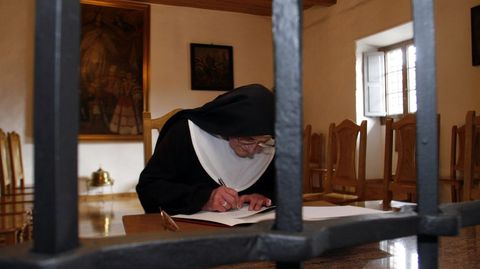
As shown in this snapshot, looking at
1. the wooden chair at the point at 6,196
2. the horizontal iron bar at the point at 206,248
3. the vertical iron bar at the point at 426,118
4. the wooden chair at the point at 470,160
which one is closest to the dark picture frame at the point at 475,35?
the wooden chair at the point at 470,160

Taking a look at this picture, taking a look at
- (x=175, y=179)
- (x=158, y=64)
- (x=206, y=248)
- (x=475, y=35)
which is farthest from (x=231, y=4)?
(x=206, y=248)

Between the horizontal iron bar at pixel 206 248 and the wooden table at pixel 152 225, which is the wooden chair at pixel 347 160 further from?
the horizontal iron bar at pixel 206 248

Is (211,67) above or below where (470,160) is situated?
above

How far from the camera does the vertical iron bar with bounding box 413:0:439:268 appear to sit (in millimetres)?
382

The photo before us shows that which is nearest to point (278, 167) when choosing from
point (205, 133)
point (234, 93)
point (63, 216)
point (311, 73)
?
point (63, 216)

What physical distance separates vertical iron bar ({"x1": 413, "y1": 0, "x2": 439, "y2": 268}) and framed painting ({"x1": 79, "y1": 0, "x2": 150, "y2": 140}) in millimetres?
6280

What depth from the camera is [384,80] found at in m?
5.80

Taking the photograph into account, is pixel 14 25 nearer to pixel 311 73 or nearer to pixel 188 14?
pixel 188 14

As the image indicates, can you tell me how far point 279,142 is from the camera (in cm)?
32

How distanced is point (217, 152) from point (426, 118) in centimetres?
152

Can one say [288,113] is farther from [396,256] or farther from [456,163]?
[456,163]

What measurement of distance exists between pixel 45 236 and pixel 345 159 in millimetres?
3747

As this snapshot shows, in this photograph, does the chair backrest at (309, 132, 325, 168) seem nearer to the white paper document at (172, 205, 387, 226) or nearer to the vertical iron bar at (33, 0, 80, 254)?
the white paper document at (172, 205, 387, 226)

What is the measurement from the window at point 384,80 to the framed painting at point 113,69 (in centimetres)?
334
